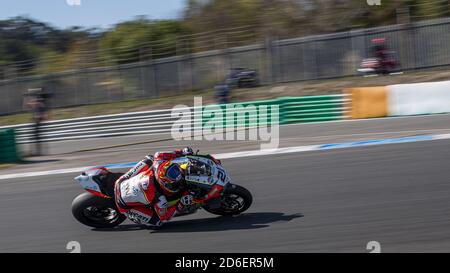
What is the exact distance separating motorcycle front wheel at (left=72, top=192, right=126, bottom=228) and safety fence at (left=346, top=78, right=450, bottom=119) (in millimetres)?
11131

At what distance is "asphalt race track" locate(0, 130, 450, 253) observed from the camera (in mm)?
7184

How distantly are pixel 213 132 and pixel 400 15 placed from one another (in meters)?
11.2

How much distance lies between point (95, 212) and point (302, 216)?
2.49 meters

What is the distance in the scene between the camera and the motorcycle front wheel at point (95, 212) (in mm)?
8297

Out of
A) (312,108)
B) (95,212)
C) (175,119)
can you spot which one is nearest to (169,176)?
(95,212)

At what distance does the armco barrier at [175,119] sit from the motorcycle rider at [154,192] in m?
9.72

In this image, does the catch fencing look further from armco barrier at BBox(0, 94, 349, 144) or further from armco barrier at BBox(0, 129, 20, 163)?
armco barrier at BBox(0, 129, 20, 163)

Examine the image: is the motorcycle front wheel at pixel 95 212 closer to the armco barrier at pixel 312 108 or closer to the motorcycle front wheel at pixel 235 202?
the motorcycle front wheel at pixel 235 202

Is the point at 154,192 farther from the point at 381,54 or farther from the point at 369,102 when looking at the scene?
the point at 381,54

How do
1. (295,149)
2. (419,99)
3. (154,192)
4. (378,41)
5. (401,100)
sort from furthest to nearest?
(378,41) → (401,100) → (419,99) → (295,149) → (154,192)

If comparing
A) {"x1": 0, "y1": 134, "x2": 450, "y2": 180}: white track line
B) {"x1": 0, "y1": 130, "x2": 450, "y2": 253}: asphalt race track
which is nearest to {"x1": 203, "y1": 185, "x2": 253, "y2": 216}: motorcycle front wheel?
{"x1": 0, "y1": 130, "x2": 450, "y2": 253}: asphalt race track

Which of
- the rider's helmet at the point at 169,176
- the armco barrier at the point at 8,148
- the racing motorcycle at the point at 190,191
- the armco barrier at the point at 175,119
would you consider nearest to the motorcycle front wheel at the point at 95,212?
the racing motorcycle at the point at 190,191

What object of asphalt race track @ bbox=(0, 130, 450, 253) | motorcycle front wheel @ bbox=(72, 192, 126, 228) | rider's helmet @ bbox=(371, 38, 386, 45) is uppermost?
rider's helmet @ bbox=(371, 38, 386, 45)

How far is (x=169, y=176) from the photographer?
7.82 m
